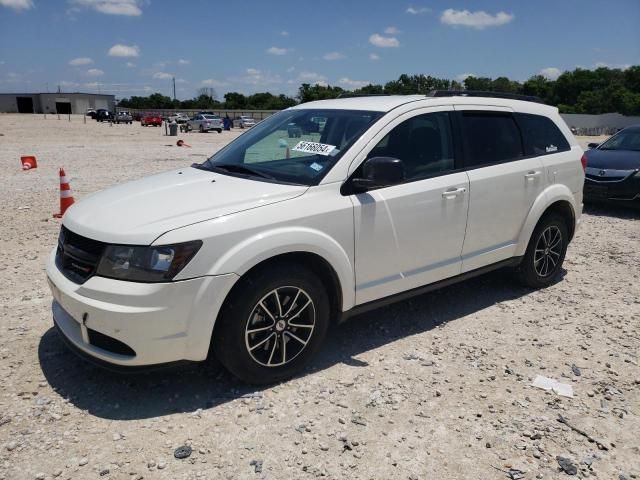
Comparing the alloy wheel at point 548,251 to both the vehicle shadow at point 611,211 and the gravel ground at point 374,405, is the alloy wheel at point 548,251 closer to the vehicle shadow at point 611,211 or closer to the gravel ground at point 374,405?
the gravel ground at point 374,405

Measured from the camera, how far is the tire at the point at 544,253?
5.13 meters

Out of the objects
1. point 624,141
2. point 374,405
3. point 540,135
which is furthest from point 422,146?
point 624,141

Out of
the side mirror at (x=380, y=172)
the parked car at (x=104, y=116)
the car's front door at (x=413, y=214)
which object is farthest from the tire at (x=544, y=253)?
the parked car at (x=104, y=116)

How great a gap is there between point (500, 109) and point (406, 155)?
4.56 ft

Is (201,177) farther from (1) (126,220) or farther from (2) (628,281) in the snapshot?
(2) (628,281)

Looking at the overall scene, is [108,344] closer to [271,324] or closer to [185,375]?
[185,375]

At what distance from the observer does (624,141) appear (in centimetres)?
1035

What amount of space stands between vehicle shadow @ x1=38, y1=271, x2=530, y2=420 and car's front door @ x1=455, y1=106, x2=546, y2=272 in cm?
Answer: 66

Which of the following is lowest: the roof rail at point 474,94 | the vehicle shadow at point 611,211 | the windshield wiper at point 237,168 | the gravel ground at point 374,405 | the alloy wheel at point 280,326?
the gravel ground at point 374,405

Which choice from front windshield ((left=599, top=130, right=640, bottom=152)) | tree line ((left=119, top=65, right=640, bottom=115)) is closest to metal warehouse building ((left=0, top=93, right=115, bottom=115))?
tree line ((left=119, top=65, right=640, bottom=115))

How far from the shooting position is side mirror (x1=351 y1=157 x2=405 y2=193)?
3.48 meters

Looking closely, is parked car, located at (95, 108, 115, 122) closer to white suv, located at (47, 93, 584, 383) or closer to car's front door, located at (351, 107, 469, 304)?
white suv, located at (47, 93, 584, 383)

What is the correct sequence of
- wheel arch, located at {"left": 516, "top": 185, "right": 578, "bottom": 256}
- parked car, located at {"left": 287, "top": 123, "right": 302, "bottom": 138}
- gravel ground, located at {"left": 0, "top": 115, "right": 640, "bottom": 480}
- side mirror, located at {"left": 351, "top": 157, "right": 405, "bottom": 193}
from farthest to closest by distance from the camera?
wheel arch, located at {"left": 516, "top": 185, "right": 578, "bottom": 256} → parked car, located at {"left": 287, "top": 123, "right": 302, "bottom": 138} → side mirror, located at {"left": 351, "top": 157, "right": 405, "bottom": 193} → gravel ground, located at {"left": 0, "top": 115, "right": 640, "bottom": 480}

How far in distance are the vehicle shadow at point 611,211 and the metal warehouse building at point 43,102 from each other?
118 m
